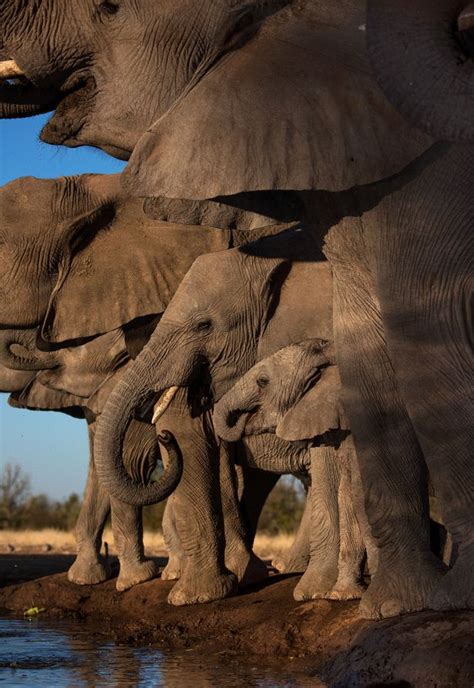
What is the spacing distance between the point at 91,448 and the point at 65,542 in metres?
9.73

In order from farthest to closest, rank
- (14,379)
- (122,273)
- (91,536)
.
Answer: (14,379) → (91,536) → (122,273)

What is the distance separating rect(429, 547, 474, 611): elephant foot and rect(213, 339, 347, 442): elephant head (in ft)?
6.09

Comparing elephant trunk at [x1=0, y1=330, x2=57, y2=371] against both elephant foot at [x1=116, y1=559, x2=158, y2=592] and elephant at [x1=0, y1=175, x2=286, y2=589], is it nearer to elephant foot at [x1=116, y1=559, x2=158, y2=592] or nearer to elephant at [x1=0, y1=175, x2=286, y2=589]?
elephant at [x1=0, y1=175, x2=286, y2=589]

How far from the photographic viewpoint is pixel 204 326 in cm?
840

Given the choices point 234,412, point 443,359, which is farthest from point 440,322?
point 234,412

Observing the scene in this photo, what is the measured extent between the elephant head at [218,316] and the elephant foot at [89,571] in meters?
2.34

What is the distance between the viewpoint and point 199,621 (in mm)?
8039

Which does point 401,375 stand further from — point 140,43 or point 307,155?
point 140,43

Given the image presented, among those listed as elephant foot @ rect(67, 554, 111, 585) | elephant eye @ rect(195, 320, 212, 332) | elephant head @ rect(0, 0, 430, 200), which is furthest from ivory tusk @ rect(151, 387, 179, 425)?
elephant head @ rect(0, 0, 430, 200)

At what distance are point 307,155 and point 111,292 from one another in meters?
4.22

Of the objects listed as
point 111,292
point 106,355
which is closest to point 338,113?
point 111,292

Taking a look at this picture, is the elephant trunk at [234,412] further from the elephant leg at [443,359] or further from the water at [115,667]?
the elephant leg at [443,359]

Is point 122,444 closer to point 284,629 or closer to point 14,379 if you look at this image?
point 284,629

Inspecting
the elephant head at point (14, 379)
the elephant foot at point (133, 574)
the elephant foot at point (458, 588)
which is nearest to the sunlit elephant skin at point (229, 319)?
the elephant foot at point (133, 574)
